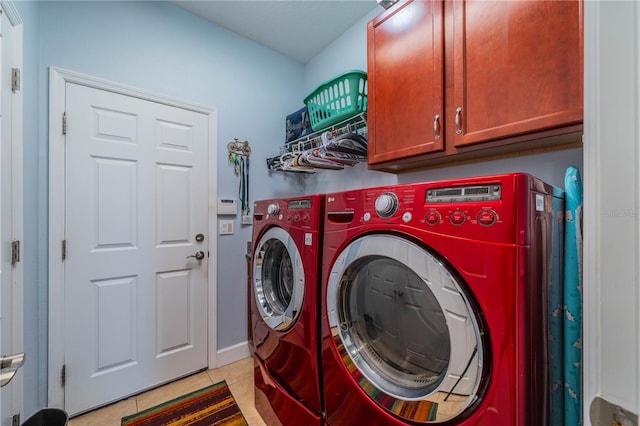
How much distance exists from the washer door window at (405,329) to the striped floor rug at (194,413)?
3.45ft

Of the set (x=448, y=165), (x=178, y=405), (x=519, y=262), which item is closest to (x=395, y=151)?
(x=448, y=165)

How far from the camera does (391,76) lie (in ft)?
4.51

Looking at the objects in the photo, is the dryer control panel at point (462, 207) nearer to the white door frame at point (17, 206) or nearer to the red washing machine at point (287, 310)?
the red washing machine at point (287, 310)

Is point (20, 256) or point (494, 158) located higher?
point (494, 158)

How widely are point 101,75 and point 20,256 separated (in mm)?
1118

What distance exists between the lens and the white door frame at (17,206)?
1190mm

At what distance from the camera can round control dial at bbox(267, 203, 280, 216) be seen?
4.63 feet

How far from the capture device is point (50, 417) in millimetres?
1296

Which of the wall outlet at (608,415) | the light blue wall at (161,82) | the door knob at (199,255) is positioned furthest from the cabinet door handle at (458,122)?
the door knob at (199,255)

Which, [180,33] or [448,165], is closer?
[448,165]

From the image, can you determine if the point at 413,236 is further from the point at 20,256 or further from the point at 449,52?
the point at 20,256

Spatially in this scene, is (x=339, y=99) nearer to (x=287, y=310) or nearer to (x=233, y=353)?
(x=287, y=310)

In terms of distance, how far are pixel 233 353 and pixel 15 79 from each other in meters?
2.07

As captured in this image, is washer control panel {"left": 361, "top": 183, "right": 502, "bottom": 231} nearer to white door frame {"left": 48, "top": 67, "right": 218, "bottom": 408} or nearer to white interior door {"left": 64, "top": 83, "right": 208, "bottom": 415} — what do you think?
white interior door {"left": 64, "top": 83, "right": 208, "bottom": 415}
